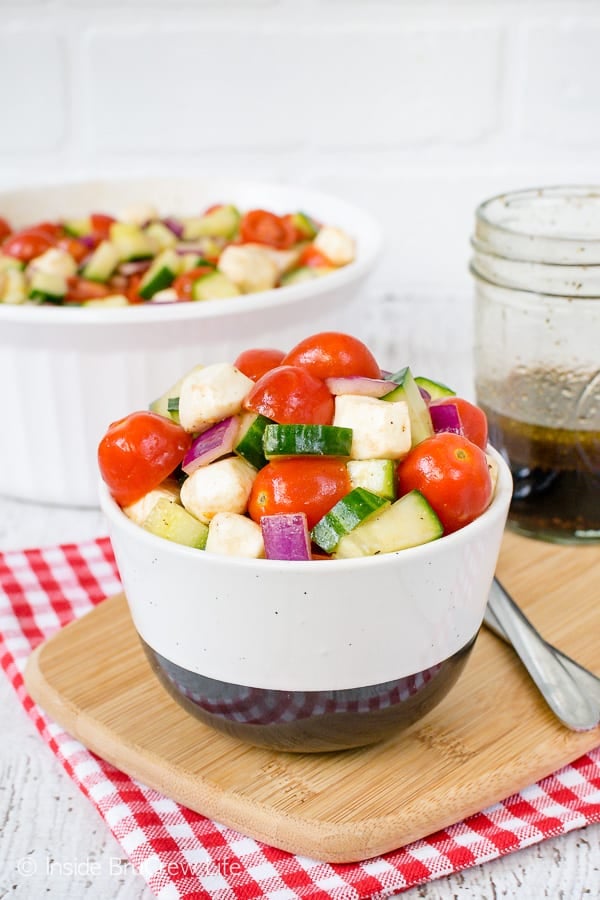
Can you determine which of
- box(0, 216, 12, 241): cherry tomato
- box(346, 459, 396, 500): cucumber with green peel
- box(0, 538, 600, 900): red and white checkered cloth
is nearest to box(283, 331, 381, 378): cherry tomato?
box(346, 459, 396, 500): cucumber with green peel

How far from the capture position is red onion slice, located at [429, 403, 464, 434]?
1052mm

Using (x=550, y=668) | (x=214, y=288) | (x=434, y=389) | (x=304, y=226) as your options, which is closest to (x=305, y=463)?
(x=434, y=389)

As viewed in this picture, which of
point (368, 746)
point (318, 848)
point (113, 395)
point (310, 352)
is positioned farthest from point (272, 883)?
point (113, 395)

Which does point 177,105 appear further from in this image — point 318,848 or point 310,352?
point 318,848

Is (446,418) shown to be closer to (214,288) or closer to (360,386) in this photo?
(360,386)

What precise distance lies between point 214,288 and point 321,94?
0.97 meters

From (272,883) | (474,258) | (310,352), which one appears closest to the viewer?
(272,883)

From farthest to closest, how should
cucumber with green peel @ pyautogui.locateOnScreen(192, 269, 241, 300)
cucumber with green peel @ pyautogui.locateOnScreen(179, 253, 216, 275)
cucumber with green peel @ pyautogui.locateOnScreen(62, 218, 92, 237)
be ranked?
cucumber with green peel @ pyautogui.locateOnScreen(62, 218, 92, 237) < cucumber with green peel @ pyautogui.locateOnScreen(179, 253, 216, 275) < cucumber with green peel @ pyautogui.locateOnScreen(192, 269, 241, 300)

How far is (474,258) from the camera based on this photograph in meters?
1.57

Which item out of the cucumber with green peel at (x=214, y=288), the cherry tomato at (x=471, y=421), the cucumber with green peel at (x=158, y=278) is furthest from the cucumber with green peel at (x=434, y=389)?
the cucumber with green peel at (x=158, y=278)

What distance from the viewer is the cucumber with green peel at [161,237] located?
197cm

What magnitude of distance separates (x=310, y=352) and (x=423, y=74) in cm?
160

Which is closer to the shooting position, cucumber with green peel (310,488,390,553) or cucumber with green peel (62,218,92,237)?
cucumber with green peel (310,488,390,553)

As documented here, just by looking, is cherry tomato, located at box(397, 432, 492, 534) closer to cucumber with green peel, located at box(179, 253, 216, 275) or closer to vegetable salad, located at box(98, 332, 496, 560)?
vegetable salad, located at box(98, 332, 496, 560)
